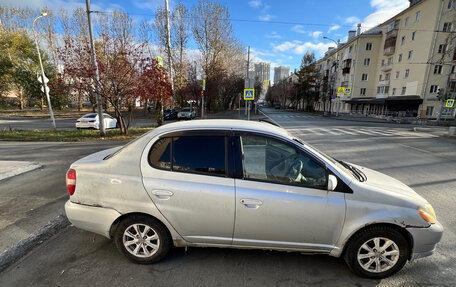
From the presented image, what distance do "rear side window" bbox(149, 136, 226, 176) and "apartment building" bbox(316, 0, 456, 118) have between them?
2753 cm

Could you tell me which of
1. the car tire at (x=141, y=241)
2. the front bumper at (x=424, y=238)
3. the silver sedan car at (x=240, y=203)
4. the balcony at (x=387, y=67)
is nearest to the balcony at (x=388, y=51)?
the balcony at (x=387, y=67)

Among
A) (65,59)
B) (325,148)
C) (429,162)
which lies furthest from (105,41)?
(429,162)

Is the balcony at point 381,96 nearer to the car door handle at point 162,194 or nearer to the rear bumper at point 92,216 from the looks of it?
the car door handle at point 162,194

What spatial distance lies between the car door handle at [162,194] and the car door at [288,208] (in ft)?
2.52

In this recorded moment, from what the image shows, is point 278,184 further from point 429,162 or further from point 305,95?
point 305,95

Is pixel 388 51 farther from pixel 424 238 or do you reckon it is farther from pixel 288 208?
pixel 288 208

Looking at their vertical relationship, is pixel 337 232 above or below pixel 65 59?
below

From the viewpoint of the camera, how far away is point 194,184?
2.36m

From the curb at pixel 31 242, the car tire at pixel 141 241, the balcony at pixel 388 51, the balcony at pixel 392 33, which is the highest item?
the balcony at pixel 392 33

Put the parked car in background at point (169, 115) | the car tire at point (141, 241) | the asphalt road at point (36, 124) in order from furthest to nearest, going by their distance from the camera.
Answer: the parked car in background at point (169, 115) < the asphalt road at point (36, 124) < the car tire at point (141, 241)

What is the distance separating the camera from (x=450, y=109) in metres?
28.1

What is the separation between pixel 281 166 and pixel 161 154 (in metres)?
1.48

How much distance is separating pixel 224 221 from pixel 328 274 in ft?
4.52

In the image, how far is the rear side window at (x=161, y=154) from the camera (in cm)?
247
